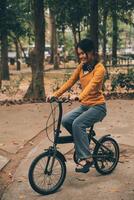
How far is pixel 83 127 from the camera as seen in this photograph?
6.45m

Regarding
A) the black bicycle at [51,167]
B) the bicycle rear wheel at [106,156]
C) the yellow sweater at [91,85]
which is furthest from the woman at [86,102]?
the bicycle rear wheel at [106,156]

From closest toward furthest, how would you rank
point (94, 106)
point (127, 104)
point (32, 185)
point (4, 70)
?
1. point (32, 185)
2. point (94, 106)
3. point (127, 104)
4. point (4, 70)

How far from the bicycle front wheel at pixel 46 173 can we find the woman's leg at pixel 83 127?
0.30 metres

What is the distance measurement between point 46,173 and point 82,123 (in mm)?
821

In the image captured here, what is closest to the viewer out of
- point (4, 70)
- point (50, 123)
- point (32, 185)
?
point (32, 185)

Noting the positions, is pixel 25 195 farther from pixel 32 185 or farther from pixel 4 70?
pixel 4 70

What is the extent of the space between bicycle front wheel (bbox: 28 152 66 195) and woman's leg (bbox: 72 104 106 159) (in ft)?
0.97

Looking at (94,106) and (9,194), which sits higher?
(94,106)

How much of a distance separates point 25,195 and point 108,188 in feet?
3.70

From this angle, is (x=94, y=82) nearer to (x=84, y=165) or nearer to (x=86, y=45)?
(x=86, y=45)

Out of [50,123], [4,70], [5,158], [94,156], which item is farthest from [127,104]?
[4,70]

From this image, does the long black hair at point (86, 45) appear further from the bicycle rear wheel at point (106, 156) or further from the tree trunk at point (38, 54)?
the tree trunk at point (38, 54)

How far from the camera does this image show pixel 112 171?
7285 millimetres

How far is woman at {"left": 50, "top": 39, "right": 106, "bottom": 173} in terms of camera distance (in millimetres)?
6406
